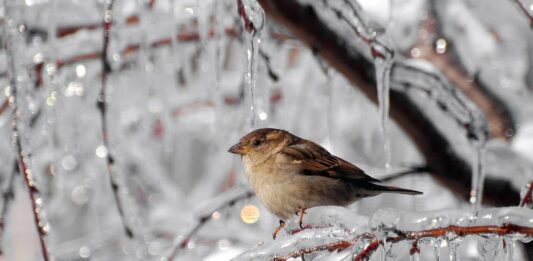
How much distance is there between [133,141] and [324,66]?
3341 millimetres

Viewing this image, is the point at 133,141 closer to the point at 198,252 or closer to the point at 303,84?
the point at 198,252

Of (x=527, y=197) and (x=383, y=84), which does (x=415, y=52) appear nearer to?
(x=383, y=84)

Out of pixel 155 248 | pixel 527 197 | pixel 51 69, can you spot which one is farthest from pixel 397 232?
pixel 155 248

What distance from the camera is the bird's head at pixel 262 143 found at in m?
2.88

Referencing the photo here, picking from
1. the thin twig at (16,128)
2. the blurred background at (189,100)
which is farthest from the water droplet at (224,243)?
the thin twig at (16,128)

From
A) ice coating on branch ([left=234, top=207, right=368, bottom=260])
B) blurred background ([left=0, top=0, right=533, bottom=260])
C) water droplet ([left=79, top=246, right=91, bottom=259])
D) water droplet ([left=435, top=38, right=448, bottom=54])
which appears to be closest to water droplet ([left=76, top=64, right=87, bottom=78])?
blurred background ([left=0, top=0, right=533, bottom=260])

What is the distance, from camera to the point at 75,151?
390 centimetres

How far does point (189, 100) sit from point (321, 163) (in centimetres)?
319

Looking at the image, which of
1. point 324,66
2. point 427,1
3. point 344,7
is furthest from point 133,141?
point 344,7

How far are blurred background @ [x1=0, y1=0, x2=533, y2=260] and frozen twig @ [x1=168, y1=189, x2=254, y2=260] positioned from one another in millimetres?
14

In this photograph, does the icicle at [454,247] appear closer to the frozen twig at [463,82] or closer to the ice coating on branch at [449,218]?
the ice coating on branch at [449,218]

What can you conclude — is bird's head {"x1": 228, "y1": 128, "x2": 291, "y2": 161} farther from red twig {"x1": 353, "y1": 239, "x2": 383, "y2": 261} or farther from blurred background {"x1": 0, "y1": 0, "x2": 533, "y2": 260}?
red twig {"x1": 353, "y1": 239, "x2": 383, "y2": 261}

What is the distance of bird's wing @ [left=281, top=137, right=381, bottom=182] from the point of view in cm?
270

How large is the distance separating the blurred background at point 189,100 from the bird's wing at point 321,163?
0.63ft
